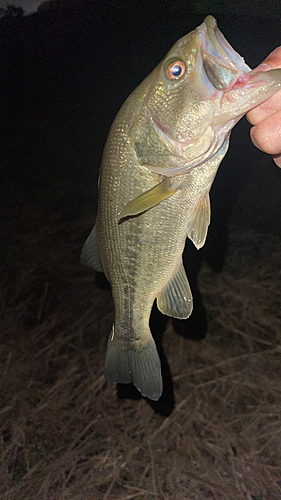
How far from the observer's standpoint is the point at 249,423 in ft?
6.18

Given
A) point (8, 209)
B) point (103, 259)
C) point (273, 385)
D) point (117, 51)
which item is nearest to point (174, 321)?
point (273, 385)

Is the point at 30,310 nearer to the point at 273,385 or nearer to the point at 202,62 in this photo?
the point at 273,385

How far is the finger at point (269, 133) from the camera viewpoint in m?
0.85

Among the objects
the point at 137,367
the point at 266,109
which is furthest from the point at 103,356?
the point at 266,109

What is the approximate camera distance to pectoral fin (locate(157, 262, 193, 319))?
39.4 inches

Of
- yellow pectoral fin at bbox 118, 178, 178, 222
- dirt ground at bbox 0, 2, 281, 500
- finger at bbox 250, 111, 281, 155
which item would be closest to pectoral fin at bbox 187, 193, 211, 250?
yellow pectoral fin at bbox 118, 178, 178, 222

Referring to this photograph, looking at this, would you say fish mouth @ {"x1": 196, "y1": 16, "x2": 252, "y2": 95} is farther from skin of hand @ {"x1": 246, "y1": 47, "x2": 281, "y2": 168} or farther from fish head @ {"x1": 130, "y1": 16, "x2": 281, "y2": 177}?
skin of hand @ {"x1": 246, "y1": 47, "x2": 281, "y2": 168}

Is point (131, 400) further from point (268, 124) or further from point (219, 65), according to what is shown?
point (219, 65)

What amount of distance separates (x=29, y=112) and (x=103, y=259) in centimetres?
290

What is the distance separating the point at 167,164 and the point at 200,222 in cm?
20

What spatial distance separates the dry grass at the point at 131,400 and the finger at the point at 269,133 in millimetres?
1528

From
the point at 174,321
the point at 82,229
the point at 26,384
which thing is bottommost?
the point at 174,321

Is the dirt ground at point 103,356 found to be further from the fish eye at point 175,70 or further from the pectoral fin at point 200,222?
the fish eye at point 175,70

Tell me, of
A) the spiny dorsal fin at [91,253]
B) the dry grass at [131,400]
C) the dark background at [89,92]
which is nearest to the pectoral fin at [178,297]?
the spiny dorsal fin at [91,253]
